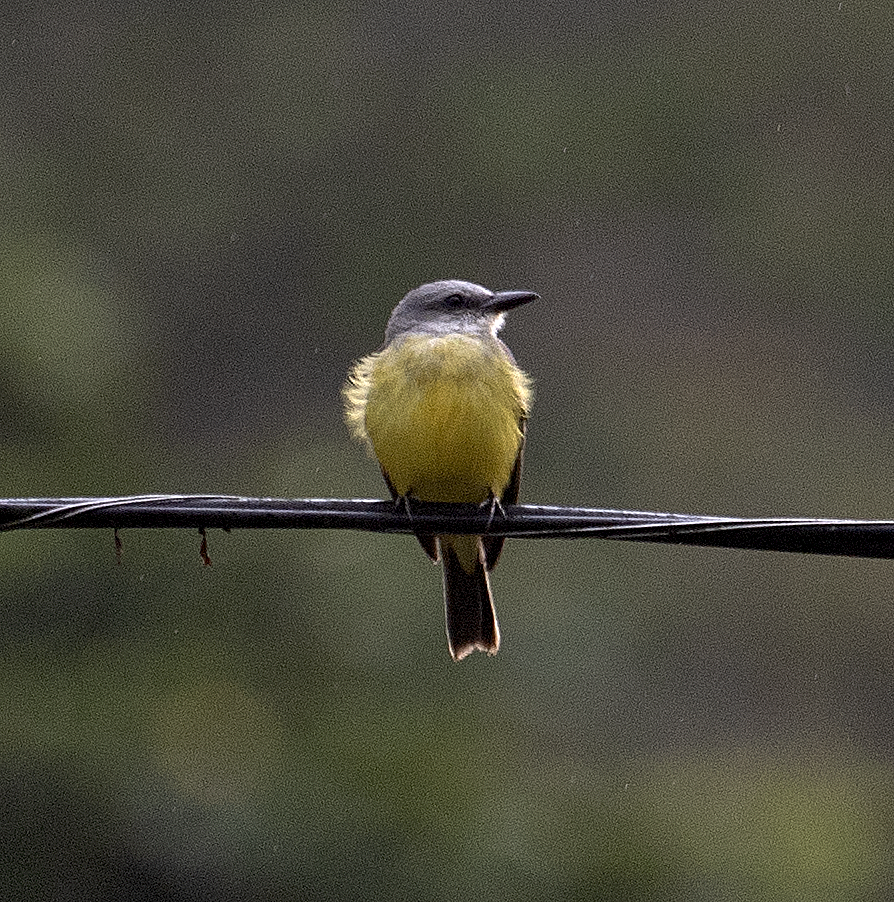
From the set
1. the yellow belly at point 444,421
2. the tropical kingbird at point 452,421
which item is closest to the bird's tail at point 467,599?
the tropical kingbird at point 452,421

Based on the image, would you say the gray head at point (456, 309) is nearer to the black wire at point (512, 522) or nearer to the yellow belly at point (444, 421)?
the yellow belly at point (444, 421)

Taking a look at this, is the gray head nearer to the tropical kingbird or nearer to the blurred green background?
the tropical kingbird

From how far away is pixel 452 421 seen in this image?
5199 millimetres

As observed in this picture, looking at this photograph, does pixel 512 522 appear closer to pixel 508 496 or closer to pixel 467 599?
pixel 508 496

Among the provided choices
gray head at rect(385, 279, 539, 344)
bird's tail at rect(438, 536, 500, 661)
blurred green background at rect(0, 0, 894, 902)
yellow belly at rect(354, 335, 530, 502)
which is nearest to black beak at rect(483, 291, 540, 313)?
gray head at rect(385, 279, 539, 344)

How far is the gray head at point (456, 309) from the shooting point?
5.76 meters

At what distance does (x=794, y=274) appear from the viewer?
12258 millimetres

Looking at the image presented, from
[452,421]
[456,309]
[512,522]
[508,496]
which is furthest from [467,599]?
[512,522]

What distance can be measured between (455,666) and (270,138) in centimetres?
525

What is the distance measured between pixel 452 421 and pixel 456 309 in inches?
31.8

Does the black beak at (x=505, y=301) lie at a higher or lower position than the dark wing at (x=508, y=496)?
higher

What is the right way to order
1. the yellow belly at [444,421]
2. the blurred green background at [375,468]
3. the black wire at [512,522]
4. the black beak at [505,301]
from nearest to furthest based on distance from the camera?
the black wire at [512,522] → the yellow belly at [444,421] → the black beak at [505,301] → the blurred green background at [375,468]

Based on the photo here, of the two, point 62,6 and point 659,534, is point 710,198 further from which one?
point 659,534

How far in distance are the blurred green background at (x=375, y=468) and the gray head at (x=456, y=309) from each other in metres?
2.28
